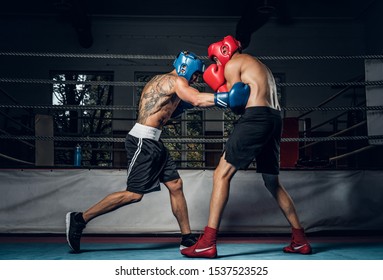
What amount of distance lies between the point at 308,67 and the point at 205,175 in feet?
19.3

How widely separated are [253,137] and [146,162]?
575mm

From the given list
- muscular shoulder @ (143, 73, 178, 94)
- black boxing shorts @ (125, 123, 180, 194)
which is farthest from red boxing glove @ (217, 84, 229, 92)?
black boxing shorts @ (125, 123, 180, 194)

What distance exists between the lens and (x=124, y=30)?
8406 mm

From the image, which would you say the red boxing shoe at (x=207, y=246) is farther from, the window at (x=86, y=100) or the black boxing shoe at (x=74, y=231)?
the window at (x=86, y=100)

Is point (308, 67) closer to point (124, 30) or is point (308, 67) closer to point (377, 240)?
point (124, 30)

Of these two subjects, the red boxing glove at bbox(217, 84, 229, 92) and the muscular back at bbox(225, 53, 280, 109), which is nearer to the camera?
the muscular back at bbox(225, 53, 280, 109)

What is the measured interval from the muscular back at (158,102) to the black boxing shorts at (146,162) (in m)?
0.05

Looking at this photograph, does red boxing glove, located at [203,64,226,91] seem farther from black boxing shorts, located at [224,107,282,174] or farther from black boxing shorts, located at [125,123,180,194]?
black boxing shorts, located at [125,123,180,194]

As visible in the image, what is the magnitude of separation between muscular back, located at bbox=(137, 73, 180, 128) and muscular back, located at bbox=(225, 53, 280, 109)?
1.02 ft

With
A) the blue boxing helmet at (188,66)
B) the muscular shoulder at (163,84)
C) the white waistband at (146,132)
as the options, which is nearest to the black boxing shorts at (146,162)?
the white waistband at (146,132)

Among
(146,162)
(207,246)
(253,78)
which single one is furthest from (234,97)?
(207,246)

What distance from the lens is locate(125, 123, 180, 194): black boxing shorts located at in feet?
7.65

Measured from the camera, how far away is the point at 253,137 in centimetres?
218

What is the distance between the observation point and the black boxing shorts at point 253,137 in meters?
2.17
